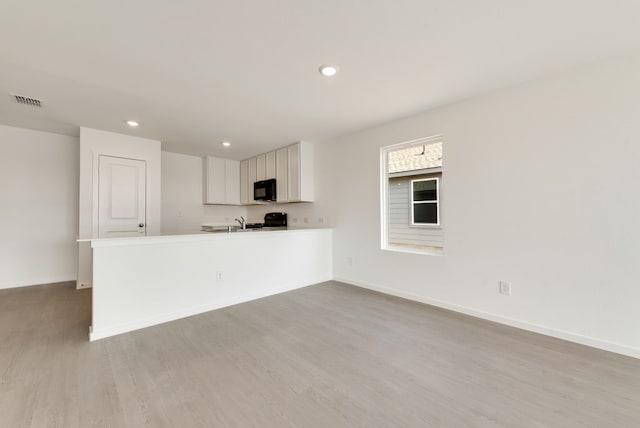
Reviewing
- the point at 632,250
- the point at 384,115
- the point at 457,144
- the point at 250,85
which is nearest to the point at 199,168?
the point at 250,85

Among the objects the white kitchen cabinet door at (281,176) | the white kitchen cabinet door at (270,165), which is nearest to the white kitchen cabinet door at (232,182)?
the white kitchen cabinet door at (270,165)

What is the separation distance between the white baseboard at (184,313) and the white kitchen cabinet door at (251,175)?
2.60 meters

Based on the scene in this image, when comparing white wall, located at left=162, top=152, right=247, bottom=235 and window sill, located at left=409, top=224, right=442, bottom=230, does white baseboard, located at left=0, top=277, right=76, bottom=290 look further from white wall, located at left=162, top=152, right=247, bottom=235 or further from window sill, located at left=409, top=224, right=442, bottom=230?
window sill, located at left=409, top=224, right=442, bottom=230

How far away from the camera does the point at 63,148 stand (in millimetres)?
4516

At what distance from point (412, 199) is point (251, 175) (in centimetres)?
352

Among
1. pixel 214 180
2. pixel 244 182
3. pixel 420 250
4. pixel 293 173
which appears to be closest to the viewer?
pixel 420 250

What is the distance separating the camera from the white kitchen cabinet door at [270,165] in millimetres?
5367

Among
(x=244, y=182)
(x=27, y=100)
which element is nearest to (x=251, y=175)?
(x=244, y=182)

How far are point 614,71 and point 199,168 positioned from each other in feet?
Answer: 20.8

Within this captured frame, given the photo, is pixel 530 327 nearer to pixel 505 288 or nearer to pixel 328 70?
pixel 505 288

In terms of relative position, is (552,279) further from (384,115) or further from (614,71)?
(384,115)

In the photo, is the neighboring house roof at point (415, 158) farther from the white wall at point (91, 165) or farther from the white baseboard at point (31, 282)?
the white baseboard at point (31, 282)

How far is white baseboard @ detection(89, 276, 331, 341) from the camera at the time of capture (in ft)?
8.32

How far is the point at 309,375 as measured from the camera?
75.6 inches
